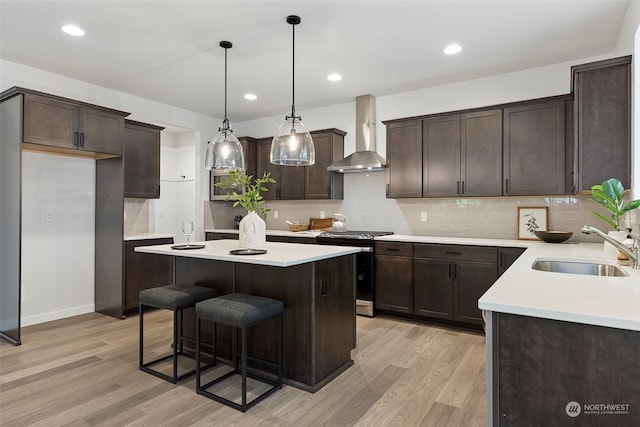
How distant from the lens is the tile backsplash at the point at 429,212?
Result: 3.92 metres

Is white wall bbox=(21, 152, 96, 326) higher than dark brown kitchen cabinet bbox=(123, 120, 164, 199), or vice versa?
dark brown kitchen cabinet bbox=(123, 120, 164, 199)

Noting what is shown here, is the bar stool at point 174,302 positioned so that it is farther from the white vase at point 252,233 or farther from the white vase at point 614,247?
the white vase at point 614,247

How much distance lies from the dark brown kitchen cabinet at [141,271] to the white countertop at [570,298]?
402 centimetres

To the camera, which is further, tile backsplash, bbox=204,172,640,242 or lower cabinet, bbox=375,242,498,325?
tile backsplash, bbox=204,172,640,242

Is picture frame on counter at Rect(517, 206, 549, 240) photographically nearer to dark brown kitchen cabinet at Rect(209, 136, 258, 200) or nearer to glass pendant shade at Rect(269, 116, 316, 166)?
glass pendant shade at Rect(269, 116, 316, 166)

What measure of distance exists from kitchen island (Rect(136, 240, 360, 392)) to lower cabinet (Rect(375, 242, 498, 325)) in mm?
1287

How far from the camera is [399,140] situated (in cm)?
460

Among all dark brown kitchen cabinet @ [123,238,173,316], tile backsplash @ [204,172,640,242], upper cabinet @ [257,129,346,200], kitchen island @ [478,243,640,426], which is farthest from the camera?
upper cabinet @ [257,129,346,200]

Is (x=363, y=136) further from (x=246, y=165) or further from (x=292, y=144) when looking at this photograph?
(x=292, y=144)

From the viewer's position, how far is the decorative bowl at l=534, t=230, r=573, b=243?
3.61 meters

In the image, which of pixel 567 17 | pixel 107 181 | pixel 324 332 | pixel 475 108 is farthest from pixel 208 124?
pixel 567 17

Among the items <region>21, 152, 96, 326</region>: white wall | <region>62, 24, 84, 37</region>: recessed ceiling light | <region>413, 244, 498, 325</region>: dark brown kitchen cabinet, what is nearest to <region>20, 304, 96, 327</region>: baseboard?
<region>21, 152, 96, 326</region>: white wall

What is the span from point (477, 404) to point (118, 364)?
269 cm

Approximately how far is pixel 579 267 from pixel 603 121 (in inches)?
42.6
